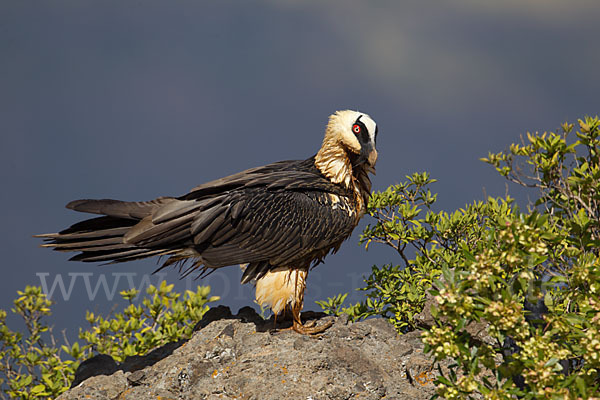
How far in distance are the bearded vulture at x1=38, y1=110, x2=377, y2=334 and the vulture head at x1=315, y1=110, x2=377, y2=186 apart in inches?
0.5

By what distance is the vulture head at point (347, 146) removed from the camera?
7281 mm

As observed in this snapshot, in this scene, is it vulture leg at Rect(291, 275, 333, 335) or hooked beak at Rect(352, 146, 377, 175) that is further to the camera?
hooked beak at Rect(352, 146, 377, 175)

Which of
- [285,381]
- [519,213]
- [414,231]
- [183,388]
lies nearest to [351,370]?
[285,381]

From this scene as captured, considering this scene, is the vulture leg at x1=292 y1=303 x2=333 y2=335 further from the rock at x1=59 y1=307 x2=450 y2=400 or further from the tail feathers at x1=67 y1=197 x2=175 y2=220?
the tail feathers at x1=67 y1=197 x2=175 y2=220

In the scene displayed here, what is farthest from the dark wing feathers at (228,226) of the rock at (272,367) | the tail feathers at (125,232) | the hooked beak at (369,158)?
the rock at (272,367)

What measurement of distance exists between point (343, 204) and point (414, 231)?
132 cm

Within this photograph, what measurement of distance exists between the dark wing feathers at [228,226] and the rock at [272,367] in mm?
816

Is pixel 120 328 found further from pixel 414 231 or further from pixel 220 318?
pixel 414 231

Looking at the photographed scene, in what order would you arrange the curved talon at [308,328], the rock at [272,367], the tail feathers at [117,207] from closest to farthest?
the rock at [272,367]
the curved talon at [308,328]
the tail feathers at [117,207]

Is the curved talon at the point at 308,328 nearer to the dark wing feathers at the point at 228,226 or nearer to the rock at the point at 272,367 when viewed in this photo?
the rock at the point at 272,367

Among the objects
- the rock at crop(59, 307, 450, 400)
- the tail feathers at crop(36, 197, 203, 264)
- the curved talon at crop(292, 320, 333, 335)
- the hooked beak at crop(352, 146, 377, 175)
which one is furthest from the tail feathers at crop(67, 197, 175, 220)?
the hooked beak at crop(352, 146, 377, 175)

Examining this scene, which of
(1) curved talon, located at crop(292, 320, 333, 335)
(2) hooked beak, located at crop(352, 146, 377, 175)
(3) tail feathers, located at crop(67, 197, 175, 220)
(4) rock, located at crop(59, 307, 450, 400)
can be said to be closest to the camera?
→ (4) rock, located at crop(59, 307, 450, 400)

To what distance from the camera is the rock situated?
6156 mm

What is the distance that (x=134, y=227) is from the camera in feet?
23.1
